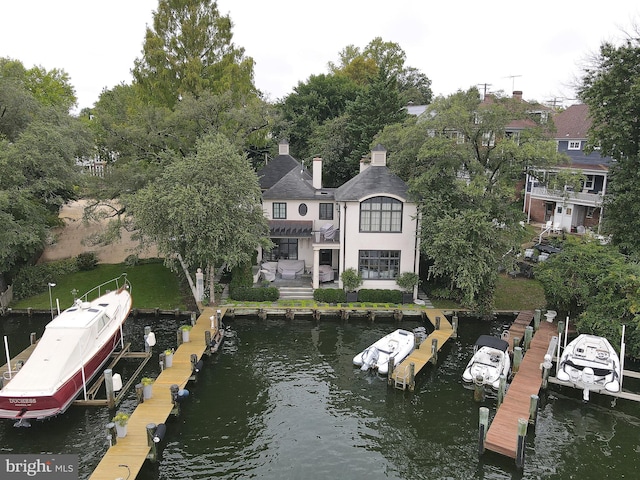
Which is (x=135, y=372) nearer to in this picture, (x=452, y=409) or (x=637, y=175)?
(x=452, y=409)

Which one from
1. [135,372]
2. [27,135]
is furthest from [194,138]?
[135,372]

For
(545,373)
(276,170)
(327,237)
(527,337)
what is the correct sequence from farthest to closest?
1. (276,170)
2. (327,237)
3. (527,337)
4. (545,373)

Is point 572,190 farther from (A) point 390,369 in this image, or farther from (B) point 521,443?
(B) point 521,443

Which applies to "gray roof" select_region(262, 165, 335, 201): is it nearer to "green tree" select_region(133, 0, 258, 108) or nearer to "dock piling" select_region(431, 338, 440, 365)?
"green tree" select_region(133, 0, 258, 108)

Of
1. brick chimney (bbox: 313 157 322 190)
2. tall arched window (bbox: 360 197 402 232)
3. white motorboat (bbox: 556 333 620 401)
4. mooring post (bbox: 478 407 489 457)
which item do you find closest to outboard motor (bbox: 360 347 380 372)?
mooring post (bbox: 478 407 489 457)

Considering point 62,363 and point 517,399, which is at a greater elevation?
point 62,363

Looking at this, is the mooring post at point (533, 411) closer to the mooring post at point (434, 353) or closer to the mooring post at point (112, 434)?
the mooring post at point (434, 353)

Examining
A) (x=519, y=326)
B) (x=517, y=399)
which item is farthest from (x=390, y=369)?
(x=519, y=326)
